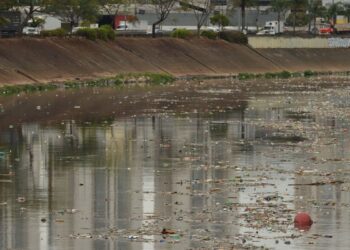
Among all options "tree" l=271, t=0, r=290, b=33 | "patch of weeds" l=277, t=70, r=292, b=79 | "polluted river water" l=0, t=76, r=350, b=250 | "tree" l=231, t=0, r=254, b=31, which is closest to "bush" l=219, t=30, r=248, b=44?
"patch of weeds" l=277, t=70, r=292, b=79

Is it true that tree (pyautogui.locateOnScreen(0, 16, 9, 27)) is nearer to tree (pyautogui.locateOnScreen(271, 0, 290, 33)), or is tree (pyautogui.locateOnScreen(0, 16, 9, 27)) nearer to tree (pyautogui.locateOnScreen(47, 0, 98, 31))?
tree (pyautogui.locateOnScreen(47, 0, 98, 31))

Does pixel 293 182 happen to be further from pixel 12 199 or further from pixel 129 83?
pixel 129 83

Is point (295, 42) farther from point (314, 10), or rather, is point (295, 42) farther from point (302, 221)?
point (302, 221)

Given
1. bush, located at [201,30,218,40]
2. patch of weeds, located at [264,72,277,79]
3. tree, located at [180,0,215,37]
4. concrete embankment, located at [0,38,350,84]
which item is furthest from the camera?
tree, located at [180,0,215,37]

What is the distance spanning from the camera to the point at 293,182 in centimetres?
2797

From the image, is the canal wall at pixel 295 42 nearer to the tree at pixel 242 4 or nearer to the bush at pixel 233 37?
the bush at pixel 233 37

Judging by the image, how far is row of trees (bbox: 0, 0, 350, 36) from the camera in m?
91.2

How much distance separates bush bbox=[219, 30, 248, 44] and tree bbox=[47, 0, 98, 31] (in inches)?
443

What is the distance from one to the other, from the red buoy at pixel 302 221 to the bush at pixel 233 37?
3324 inches

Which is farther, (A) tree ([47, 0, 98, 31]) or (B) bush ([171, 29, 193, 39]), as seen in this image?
(B) bush ([171, 29, 193, 39])

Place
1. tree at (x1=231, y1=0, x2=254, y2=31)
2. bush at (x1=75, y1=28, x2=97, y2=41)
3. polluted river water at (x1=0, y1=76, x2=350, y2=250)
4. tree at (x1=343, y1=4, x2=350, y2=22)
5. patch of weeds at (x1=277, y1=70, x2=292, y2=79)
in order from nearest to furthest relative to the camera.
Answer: polluted river water at (x1=0, y1=76, x2=350, y2=250), bush at (x1=75, y1=28, x2=97, y2=41), patch of weeds at (x1=277, y1=70, x2=292, y2=79), tree at (x1=231, y1=0, x2=254, y2=31), tree at (x1=343, y1=4, x2=350, y2=22)

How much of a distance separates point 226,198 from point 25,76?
1875 inches

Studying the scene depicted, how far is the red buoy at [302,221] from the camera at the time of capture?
2197 centimetres

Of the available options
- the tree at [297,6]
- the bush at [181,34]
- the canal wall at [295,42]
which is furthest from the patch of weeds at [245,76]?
the tree at [297,6]
